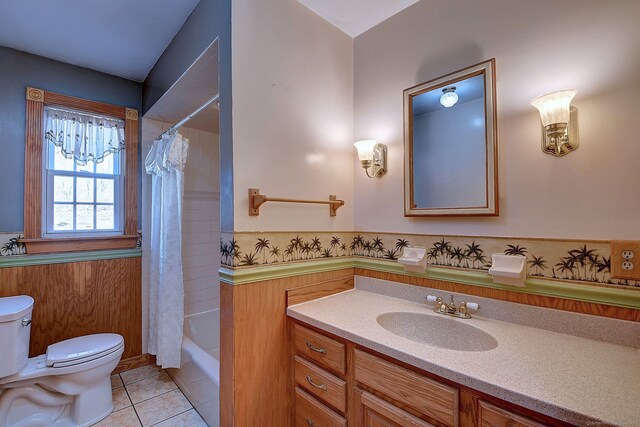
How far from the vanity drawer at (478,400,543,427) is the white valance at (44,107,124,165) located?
2.89 meters

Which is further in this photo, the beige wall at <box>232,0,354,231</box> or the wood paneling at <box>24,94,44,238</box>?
the wood paneling at <box>24,94,44,238</box>

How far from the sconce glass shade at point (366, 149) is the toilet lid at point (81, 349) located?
2.06 metres

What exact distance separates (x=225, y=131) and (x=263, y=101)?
0.84 feet

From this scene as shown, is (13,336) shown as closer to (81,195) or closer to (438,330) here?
(81,195)

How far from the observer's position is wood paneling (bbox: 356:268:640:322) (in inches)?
38.7

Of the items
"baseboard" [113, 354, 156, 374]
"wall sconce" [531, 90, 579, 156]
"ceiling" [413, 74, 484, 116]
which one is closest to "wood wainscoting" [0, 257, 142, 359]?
"baseboard" [113, 354, 156, 374]

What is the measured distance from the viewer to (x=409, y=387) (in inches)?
37.6

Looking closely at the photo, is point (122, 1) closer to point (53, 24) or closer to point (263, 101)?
point (53, 24)

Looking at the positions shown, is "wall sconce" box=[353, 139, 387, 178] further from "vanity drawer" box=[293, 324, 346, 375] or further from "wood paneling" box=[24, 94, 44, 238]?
"wood paneling" box=[24, 94, 44, 238]

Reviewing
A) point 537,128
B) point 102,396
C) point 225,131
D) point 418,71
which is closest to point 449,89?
point 418,71

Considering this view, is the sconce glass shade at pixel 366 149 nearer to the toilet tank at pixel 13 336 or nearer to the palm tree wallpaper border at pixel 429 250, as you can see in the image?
the palm tree wallpaper border at pixel 429 250

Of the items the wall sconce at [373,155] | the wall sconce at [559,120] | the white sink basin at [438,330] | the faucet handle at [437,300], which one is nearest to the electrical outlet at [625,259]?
the wall sconce at [559,120]

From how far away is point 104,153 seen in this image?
2.29m

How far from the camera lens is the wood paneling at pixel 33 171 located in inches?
77.2
